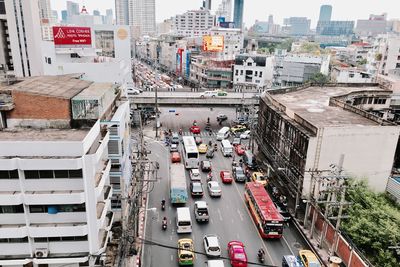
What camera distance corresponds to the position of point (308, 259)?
28.1 metres

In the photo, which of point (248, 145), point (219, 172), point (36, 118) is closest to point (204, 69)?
point (248, 145)

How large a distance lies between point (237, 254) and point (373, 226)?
37.3 ft

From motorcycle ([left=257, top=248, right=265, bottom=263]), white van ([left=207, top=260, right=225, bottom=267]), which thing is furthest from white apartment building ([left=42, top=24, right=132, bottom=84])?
motorcycle ([left=257, top=248, right=265, bottom=263])

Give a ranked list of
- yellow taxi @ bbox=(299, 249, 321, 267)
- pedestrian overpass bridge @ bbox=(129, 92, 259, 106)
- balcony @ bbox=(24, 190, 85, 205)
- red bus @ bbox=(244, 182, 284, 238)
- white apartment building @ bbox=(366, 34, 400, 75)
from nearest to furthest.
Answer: balcony @ bbox=(24, 190, 85, 205)
yellow taxi @ bbox=(299, 249, 321, 267)
red bus @ bbox=(244, 182, 284, 238)
pedestrian overpass bridge @ bbox=(129, 92, 259, 106)
white apartment building @ bbox=(366, 34, 400, 75)

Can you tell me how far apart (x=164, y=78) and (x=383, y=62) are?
66.8 meters

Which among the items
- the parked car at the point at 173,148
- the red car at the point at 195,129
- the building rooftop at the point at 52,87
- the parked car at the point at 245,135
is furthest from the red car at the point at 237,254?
the red car at the point at 195,129

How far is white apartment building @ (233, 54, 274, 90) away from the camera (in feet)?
307

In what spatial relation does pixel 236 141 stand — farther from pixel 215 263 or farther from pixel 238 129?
pixel 215 263

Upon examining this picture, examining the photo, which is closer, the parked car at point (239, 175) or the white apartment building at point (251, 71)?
the parked car at point (239, 175)

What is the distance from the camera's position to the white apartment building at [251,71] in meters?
93.5

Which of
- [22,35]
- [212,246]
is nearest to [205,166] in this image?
[212,246]

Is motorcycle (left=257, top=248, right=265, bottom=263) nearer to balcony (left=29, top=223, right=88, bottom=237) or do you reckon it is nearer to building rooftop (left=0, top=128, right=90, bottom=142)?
balcony (left=29, top=223, right=88, bottom=237)

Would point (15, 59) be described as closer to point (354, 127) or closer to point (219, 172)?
point (219, 172)

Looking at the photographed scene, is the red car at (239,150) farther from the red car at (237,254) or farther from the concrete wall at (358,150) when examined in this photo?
the red car at (237,254)
